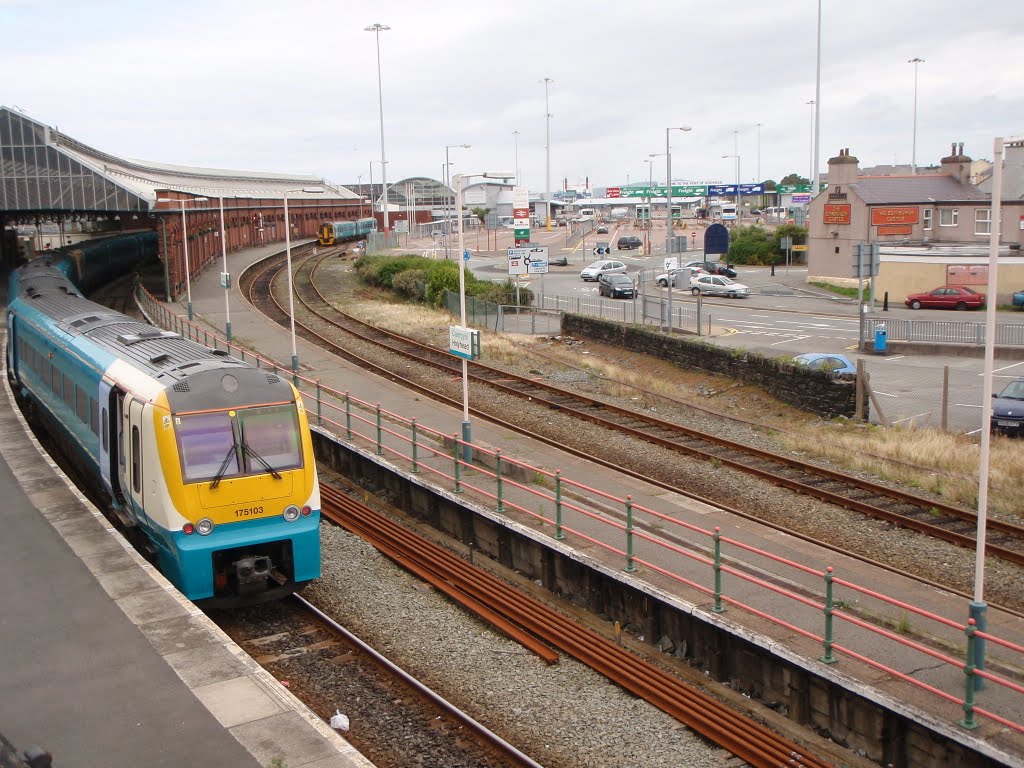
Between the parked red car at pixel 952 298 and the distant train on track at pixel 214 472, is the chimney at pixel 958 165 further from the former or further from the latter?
the distant train on track at pixel 214 472

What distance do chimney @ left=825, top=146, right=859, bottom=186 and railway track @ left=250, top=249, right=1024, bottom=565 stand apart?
103 ft

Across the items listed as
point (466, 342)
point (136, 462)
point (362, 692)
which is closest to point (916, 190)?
point (466, 342)

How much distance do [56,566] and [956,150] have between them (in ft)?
186

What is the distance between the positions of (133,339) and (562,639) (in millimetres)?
8002

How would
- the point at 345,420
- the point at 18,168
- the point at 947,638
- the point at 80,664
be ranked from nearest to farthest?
the point at 80,664 < the point at 947,638 < the point at 345,420 < the point at 18,168

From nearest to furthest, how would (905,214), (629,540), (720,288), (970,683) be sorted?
(970,683), (629,540), (720,288), (905,214)

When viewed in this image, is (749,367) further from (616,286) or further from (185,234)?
(185,234)

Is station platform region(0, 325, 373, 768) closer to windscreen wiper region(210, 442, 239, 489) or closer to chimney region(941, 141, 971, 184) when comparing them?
windscreen wiper region(210, 442, 239, 489)

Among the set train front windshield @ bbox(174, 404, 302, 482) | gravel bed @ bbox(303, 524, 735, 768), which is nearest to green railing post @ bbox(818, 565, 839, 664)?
gravel bed @ bbox(303, 524, 735, 768)

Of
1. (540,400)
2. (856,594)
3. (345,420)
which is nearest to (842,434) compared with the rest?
(540,400)

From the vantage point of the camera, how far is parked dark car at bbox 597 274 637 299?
48625 mm

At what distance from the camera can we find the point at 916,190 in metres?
54.2

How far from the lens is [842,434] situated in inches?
798

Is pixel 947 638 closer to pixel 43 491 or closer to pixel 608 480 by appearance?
pixel 608 480
